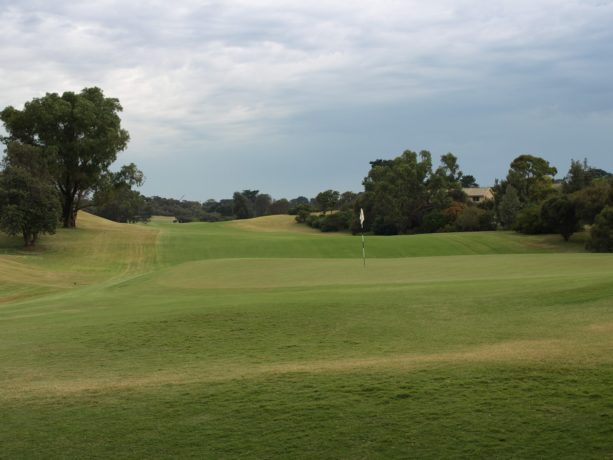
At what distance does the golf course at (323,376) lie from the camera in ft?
21.6

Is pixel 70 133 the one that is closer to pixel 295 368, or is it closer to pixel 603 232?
pixel 603 232

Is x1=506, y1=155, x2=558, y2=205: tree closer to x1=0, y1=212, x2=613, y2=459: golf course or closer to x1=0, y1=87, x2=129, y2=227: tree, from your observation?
x1=0, y1=87, x2=129, y2=227: tree

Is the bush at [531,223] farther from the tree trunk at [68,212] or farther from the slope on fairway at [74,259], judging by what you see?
the tree trunk at [68,212]

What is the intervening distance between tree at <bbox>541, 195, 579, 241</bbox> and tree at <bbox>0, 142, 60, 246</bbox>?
48.5 m

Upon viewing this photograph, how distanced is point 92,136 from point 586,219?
50.7 meters

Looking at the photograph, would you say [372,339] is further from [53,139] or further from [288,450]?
[53,139]

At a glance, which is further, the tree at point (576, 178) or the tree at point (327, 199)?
the tree at point (327, 199)

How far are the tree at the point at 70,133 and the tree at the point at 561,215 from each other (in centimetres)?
4624

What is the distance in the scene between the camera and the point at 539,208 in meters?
69.4

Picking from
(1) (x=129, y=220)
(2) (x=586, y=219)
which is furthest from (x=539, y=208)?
(1) (x=129, y=220)

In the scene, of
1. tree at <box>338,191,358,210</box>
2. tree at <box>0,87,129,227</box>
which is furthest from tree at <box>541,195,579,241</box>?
tree at <box>338,191,358,210</box>

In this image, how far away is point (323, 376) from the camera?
8.80 metres

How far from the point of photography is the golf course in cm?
657

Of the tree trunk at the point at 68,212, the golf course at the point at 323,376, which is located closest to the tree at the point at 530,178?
the tree trunk at the point at 68,212
